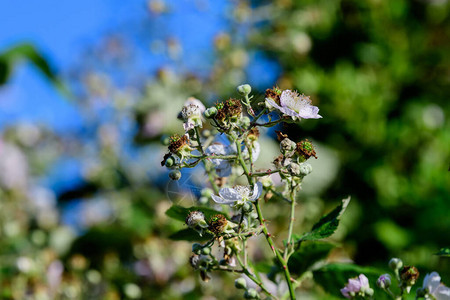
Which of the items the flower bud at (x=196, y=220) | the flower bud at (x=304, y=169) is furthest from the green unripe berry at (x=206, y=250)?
the flower bud at (x=304, y=169)

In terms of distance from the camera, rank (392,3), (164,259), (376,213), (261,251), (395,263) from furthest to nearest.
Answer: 1. (392,3)
2. (376,213)
3. (261,251)
4. (164,259)
5. (395,263)

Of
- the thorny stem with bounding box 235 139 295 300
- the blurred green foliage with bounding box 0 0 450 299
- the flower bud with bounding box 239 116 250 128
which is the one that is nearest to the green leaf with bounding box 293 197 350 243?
the thorny stem with bounding box 235 139 295 300

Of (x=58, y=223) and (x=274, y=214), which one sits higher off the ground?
(x=274, y=214)

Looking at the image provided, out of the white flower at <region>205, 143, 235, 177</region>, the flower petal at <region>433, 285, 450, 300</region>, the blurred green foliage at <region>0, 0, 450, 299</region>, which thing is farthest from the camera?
the blurred green foliage at <region>0, 0, 450, 299</region>

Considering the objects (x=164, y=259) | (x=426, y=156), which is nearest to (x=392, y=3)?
(x=426, y=156)

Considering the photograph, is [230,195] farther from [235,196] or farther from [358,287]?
[358,287]

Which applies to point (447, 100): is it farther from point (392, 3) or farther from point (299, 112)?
point (299, 112)

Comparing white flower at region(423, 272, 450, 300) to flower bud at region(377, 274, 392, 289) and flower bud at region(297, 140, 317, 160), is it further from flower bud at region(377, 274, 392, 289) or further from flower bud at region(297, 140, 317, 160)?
flower bud at region(297, 140, 317, 160)
